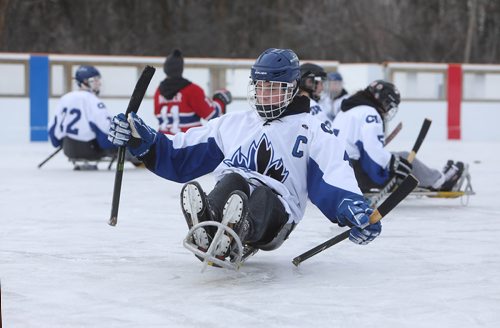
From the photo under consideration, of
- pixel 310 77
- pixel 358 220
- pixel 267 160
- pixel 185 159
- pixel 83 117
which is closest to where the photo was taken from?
pixel 358 220

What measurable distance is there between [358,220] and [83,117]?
249 inches

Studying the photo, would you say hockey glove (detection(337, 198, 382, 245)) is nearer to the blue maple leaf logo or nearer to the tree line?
the blue maple leaf logo

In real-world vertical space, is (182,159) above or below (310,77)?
below

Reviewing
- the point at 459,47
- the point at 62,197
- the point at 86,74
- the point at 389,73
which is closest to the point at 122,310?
the point at 62,197

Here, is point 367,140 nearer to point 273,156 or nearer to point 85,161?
point 273,156

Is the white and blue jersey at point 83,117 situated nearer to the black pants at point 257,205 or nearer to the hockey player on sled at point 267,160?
the hockey player on sled at point 267,160

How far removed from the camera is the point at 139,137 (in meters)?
4.21

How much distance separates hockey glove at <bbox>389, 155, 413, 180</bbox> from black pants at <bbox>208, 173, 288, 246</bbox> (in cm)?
244

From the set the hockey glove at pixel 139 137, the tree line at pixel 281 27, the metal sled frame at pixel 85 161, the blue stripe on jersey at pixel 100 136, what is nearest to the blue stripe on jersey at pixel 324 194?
the hockey glove at pixel 139 137

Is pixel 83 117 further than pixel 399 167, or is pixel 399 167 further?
pixel 83 117

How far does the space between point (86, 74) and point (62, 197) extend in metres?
2.62

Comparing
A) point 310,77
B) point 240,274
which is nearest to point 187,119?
point 310,77

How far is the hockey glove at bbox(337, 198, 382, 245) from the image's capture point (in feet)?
13.0

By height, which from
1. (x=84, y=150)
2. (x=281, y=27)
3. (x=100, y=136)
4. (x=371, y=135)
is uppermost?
(x=281, y=27)
